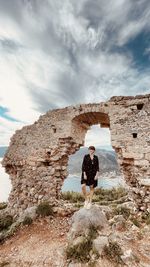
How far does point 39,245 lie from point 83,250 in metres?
1.55

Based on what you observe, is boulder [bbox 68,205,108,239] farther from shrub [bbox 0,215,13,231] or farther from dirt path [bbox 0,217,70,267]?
shrub [bbox 0,215,13,231]

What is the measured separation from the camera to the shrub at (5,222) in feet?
24.5

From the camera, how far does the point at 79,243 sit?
4543 millimetres

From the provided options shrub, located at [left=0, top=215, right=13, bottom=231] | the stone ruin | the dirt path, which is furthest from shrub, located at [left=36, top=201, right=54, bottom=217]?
shrub, located at [left=0, top=215, right=13, bottom=231]

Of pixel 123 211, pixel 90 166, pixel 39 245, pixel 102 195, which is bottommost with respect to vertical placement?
pixel 39 245

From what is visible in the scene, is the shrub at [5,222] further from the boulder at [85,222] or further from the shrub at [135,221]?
the shrub at [135,221]

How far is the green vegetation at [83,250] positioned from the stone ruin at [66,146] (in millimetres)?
2530

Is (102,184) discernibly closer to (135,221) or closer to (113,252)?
(135,221)

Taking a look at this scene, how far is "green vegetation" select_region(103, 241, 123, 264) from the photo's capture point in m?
3.97

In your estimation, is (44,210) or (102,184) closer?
(44,210)

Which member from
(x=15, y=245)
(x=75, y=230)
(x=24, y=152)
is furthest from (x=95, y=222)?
(x=24, y=152)

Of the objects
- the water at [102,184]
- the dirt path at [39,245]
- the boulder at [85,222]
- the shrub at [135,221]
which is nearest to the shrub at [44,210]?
the dirt path at [39,245]

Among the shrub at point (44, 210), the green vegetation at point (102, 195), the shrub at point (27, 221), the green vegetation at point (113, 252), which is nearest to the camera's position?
the green vegetation at point (113, 252)

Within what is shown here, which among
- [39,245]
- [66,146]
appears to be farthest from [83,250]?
[66,146]
